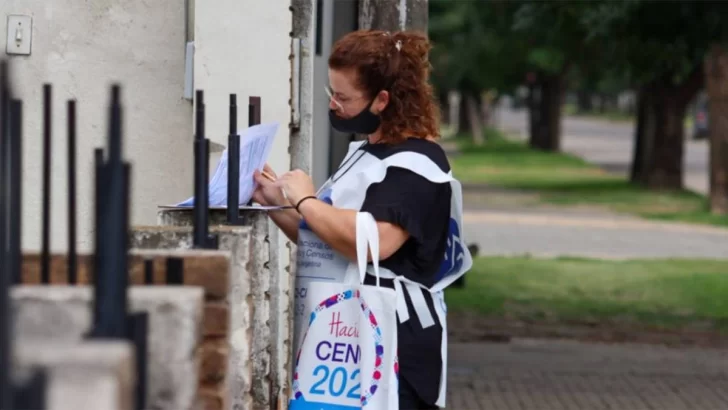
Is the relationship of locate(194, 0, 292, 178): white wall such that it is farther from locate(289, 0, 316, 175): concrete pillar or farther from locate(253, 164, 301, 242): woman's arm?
locate(253, 164, 301, 242): woman's arm

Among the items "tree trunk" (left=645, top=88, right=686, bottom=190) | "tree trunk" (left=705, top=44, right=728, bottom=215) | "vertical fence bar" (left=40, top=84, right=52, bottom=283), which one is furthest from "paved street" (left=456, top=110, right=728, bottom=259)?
"vertical fence bar" (left=40, top=84, right=52, bottom=283)

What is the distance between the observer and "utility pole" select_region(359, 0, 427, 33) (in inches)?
286

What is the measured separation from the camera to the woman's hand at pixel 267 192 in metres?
4.41

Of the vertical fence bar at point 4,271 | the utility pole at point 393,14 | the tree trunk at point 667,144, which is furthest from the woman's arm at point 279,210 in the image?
the tree trunk at point 667,144

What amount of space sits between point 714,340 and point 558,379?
263 cm

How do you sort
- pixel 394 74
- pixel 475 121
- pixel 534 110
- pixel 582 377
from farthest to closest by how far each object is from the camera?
pixel 475 121
pixel 534 110
pixel 582 377
pixel 394 74

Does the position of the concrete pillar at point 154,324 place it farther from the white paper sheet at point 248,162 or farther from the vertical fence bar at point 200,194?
the white paper sheet at point 248,162

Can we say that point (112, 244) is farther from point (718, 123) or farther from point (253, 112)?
point (718, 123)

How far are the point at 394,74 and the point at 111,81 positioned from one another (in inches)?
107

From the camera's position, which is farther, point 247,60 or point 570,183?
point 570,183

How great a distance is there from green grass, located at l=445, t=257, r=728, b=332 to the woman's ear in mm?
8228

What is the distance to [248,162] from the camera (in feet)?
14.5

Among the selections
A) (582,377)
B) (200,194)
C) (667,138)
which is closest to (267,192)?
(200,194)

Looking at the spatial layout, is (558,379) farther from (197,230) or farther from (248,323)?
(197,230)
